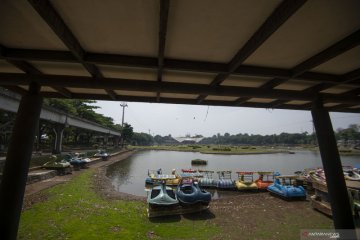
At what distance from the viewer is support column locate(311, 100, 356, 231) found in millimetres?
5738

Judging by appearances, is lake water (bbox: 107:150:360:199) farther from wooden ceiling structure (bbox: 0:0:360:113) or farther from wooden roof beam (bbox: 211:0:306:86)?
wooden roof beam (bbox: 211:0:306:86)

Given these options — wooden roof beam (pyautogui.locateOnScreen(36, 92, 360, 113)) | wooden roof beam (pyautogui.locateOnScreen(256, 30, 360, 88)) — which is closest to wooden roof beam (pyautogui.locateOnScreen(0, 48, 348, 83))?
wooden roof beam (pyautogui.locateOnScreen(256, 30, 360, 88))

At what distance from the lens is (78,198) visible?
1394cm

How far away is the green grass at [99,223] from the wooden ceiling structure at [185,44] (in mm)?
6290

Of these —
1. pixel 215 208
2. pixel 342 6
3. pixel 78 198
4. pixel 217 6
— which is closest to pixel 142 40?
pixel 217 6

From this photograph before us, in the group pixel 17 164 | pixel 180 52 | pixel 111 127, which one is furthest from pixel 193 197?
pixel 111 127

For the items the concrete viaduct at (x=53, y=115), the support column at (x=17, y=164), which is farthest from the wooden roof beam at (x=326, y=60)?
the concrete viaduct at (x=53, y=115)

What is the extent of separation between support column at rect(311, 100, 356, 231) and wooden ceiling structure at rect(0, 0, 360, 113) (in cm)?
79

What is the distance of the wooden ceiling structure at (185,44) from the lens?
3.08m

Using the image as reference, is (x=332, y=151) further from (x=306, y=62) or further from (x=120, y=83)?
(x=120, y=83)

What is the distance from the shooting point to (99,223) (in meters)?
9.72

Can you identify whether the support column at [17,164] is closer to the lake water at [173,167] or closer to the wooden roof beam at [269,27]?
the wooden roof beam at [269,27]

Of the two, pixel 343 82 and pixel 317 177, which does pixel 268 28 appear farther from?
pixel 317 177

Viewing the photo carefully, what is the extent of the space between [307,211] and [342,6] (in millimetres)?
12592
